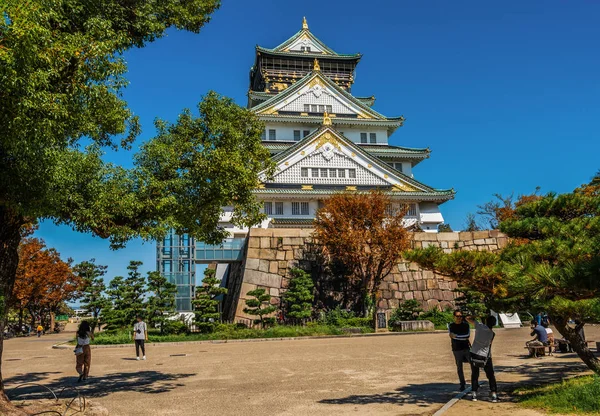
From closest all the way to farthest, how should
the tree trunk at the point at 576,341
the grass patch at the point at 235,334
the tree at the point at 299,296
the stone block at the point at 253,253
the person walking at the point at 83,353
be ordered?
the tree trunk at the point at 576,341 < the person walking at the point at 83,353 < the grass patch at the point at 235,334 < the tree at the point at 299,296 < the stone block at the point at 253,253

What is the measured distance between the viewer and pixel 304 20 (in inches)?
2083

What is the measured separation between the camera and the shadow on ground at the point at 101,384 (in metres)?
10.5

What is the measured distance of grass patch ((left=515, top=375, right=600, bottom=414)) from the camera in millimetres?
7160

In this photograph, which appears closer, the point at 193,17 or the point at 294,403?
the point at 294,403

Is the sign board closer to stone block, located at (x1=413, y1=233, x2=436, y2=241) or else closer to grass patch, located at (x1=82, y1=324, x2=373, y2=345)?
stone block, located at (x1=413, y1=233, x2=436, y2=241)

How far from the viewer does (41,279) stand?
3838 cm

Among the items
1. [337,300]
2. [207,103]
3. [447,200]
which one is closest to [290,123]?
[447,200]

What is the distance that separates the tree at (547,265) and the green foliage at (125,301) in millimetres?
21465

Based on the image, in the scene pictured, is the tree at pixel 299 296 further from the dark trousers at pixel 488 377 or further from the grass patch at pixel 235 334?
the dark trousers at pixel 488 377

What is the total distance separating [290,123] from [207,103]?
32.1m

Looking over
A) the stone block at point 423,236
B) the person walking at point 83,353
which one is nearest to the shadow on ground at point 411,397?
the person walking at point 83,353

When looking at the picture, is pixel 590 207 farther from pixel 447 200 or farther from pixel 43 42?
pixel 447 200

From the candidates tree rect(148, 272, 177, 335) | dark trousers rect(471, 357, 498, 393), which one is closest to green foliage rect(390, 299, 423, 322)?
tree rect(148, 272, 177, 335)

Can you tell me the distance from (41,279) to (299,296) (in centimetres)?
2219
